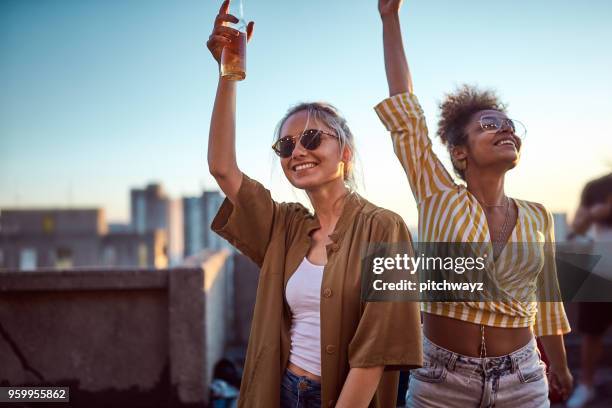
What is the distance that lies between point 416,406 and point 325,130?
42.5 inches

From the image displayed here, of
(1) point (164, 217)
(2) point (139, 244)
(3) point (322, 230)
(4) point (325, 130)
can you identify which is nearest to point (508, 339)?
(3) point (322, 230)

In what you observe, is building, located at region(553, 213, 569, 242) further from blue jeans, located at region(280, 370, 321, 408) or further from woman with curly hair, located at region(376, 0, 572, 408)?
blue jeans, located at region(280, 370, 321, 408)

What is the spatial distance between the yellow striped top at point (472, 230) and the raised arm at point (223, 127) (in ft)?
2.12

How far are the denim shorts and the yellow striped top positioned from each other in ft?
0.45

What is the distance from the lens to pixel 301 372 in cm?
183

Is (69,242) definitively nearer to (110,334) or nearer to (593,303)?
(110,334)

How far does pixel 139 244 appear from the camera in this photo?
178ft

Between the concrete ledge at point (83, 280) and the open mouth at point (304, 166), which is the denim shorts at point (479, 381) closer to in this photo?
the open mouth at point (304, 166)

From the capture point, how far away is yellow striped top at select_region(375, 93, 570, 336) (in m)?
1.99

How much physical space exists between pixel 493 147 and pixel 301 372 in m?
1.15

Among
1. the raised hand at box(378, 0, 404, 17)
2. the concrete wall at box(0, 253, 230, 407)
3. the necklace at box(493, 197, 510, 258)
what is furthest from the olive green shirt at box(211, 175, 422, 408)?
the concrete wall at box(0, 253, 230, 407)

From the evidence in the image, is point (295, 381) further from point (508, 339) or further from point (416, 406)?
point (508, 339)

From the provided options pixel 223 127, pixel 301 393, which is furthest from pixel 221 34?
pixel 301 393

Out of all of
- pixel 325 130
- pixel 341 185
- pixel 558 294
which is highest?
pixel 325 130
